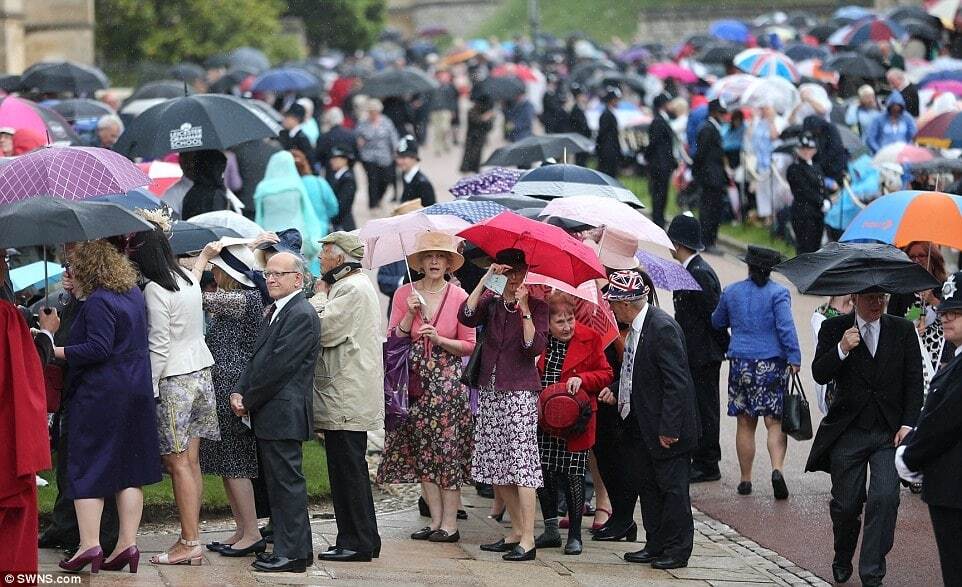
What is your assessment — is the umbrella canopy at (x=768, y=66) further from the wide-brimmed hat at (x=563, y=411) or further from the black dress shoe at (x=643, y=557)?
the black dress shoe at (x=643, y=557)

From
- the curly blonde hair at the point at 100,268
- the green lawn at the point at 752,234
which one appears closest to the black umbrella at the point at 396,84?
the green lawn at the point at 752,234

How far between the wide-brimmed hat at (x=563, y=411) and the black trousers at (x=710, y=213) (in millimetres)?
10652

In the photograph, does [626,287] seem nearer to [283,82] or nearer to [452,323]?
[452,323]

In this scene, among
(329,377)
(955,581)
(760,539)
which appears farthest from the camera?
(760,539)

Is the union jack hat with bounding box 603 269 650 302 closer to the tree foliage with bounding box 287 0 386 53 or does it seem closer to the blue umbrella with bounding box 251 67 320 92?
the blue umbrella with bounding box 251 67 320 92

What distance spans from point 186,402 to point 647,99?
85.5ft

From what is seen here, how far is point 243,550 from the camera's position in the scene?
9.13 m

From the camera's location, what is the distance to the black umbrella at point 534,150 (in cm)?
1468

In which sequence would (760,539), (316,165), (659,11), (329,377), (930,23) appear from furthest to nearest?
(659,11) < (930,23) < (316,165) < (760,539) < (329,377)

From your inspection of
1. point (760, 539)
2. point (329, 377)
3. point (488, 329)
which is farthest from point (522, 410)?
point (760, 539)

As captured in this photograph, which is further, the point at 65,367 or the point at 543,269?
the point at 543,269

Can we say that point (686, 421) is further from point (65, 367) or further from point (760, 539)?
point (65, 367)

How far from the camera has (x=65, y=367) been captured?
334 inches

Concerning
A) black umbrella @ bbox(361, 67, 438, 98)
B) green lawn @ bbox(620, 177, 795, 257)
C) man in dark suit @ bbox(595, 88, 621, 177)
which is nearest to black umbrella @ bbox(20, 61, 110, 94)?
black umbrella @ bbox(361, 67, 438, 98)
